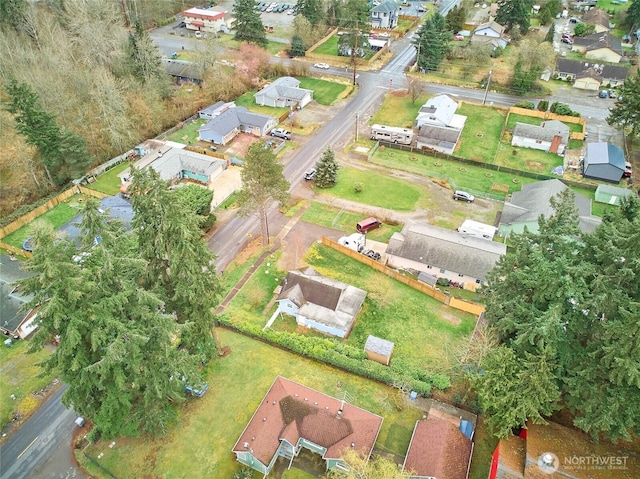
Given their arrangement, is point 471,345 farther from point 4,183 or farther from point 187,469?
point 4,183

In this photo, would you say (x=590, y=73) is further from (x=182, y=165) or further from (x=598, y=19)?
(x=182, y=165)

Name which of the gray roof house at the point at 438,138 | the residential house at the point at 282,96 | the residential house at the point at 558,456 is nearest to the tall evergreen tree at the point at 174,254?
the residential house at the point at 558,456

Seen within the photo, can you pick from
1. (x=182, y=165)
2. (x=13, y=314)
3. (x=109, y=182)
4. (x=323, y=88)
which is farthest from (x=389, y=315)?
(x=323, y=88)

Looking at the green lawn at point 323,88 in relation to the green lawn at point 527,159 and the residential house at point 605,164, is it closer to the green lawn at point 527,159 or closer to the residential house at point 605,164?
the green lawn at point 527,159

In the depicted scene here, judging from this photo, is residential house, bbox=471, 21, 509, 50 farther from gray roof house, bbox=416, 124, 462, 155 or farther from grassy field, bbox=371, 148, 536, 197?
grassy field, bbox=371, 148, 536, 197

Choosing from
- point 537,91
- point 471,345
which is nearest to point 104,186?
point 471,345

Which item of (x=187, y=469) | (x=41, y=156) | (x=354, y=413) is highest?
(x=41, y=156)
